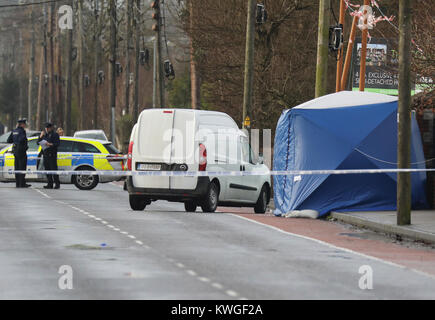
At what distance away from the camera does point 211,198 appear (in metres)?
21.9

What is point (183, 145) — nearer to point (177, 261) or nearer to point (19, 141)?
point (177, 261)

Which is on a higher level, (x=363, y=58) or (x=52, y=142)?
(x=363, y=58)

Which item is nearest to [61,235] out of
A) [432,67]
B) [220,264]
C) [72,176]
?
[220,264]

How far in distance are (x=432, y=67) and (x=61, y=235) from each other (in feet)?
29.6

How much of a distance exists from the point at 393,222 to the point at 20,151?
14.1 meters

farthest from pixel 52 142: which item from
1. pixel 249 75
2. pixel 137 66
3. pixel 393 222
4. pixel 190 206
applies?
pixel 137 66

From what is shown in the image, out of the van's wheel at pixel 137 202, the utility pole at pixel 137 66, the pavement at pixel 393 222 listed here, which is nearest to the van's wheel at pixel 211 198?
the van's wheel at pixel 137 202

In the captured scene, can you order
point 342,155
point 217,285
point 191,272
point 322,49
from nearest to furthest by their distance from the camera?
point 217,285 → point 191,272 → point 342,155 → point 322,49

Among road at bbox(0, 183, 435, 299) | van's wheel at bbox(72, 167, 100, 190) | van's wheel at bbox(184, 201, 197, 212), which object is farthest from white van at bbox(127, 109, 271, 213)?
van's wheel at bbox(72, 167, 100, 190)

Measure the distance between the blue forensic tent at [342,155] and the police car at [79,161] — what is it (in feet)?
31.7

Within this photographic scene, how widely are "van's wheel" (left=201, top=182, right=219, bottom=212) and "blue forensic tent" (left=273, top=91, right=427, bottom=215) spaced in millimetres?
1686

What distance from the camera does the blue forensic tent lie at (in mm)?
22467

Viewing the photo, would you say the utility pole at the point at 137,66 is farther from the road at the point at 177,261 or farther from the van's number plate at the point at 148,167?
the road at the point at 177,261

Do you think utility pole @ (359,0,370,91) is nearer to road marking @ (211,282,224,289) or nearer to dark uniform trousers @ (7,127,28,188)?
dark uniform trousers @ (7,127,28,188)
